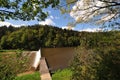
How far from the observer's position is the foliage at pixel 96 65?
31.0 ft

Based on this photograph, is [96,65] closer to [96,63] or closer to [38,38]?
[96,63]

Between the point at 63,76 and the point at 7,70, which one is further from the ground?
the point at 7,70

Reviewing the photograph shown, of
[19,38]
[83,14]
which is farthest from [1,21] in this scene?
[19,38]

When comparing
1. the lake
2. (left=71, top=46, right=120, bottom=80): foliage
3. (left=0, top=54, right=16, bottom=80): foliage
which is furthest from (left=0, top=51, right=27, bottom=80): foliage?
the lake

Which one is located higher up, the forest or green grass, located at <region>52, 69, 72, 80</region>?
green grass, located at <region>52, 69, 72, 80</region>

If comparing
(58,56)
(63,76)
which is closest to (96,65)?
(63,76)

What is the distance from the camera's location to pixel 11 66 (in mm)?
7695

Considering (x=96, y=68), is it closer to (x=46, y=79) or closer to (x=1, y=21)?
(x=46, y=79)

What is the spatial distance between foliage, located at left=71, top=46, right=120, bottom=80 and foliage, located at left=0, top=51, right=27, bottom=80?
2632 millimetres

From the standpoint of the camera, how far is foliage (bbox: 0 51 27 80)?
699 centimetres

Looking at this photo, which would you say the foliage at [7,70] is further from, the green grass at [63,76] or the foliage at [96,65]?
the green grass at [63,76]

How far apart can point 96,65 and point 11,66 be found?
11.2 feet

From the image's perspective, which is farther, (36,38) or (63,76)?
(36,38)

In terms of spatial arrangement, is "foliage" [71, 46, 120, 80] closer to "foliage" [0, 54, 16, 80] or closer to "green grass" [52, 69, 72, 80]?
"green grass" [52, 69, 72, 80]
